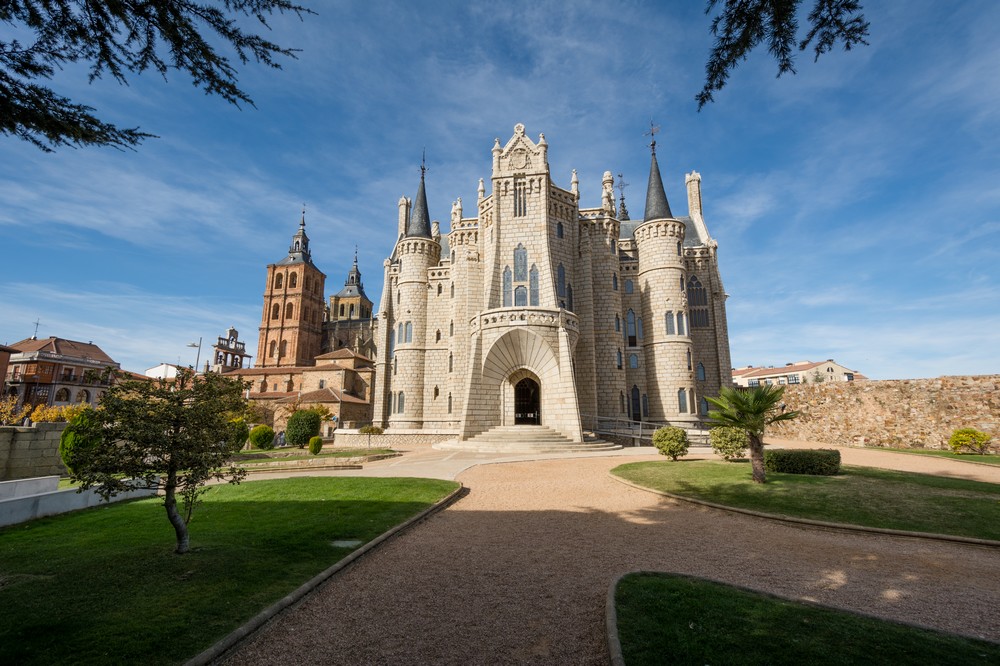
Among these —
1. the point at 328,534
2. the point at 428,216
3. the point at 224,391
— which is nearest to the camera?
the point at 224,391

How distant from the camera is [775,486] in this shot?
11.5 metres

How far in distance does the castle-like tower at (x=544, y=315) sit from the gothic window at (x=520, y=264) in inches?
2.7

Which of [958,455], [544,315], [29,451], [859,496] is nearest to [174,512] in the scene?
[859,496]

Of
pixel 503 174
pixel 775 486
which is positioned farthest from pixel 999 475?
pixel 503 174

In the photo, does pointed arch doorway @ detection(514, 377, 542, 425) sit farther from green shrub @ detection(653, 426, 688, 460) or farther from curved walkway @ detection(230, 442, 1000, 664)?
curved walkway @ detection(230, 442, 1000, 664)

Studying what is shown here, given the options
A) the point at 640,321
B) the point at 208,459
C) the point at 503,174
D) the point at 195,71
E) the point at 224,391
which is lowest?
the point at 208,459

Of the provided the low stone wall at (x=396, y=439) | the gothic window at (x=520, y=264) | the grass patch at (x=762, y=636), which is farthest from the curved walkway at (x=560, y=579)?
the low stone wall at (x=396, y=439)

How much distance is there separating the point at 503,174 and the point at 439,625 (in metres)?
30.0

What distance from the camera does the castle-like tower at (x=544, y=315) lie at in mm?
26844

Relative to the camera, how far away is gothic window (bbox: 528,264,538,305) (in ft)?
95.6

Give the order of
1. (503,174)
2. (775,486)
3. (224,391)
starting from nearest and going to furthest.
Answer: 1. (224,391)
2. (775,486)
3. (503,174)

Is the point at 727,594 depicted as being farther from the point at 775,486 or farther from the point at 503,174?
the point at 503,174

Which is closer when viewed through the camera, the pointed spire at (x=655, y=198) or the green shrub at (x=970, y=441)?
the green shrub at (x=970, y=441)

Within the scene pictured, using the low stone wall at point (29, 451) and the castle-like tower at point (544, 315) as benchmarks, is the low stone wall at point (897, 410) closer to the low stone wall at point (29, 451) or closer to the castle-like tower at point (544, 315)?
the castle-like tower at point (544, 315)
